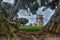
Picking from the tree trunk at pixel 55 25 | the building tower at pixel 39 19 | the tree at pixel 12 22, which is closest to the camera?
the tree at pixel 12 22

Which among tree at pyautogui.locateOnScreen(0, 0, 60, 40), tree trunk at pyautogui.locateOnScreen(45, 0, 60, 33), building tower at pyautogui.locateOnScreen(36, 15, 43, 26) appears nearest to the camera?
tree at pyautogui.locateOnScreen(0, 0, 60, 40)

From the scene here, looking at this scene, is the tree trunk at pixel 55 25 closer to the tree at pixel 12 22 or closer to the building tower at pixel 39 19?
the tree at pixel 12 22

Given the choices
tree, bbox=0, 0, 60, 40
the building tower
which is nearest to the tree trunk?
tree, bbox=0, 0, 60, 40

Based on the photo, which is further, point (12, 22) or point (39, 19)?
point (39, 19)

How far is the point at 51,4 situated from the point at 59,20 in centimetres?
624

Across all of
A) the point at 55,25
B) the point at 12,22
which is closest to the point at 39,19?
the point at 55,25

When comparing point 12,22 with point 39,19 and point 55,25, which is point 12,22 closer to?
point 55,25

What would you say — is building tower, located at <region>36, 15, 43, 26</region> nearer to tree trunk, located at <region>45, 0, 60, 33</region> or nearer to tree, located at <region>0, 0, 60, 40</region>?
tree, located at <region>0, 0, 60, 40</region>

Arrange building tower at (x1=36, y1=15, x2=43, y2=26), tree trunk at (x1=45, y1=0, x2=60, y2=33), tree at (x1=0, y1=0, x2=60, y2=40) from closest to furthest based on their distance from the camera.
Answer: tree at (x1=0, y1=0, x2=60, y2=40) → tree trunk at (x1=45, y1=0, x2=60, y2=33) → building tower at (x1=36, y1=15, x2=43, y2=26)

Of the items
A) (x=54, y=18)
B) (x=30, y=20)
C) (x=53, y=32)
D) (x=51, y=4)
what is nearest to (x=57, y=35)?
(x=53, y=32)

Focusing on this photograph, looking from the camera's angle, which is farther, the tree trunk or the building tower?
the building tower

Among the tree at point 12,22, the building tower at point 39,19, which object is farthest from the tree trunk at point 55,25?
the building tower at point 39,19

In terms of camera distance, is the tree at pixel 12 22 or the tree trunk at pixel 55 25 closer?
the tree at pixel 12 22

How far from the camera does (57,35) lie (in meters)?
10.2
